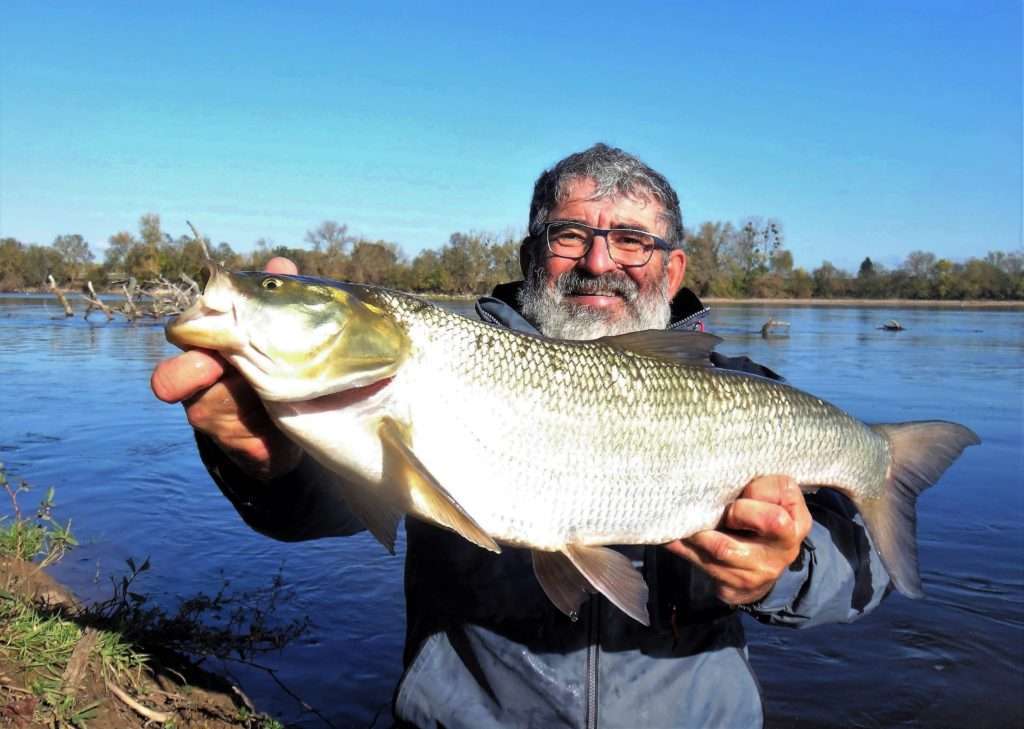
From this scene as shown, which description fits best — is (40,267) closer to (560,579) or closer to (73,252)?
(73,252)

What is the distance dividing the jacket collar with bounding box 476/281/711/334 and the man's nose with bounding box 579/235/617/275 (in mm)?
399

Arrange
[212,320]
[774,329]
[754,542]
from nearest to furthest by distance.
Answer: [212,320] → [754,542] → [774,329]

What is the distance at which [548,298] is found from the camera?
384 cm

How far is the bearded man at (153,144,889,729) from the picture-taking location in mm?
2514

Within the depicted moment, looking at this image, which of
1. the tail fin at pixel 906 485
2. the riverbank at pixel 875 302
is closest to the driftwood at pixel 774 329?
the tail fin at pixel 906 485

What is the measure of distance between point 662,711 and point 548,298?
194 centimetres

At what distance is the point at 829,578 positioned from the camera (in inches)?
108

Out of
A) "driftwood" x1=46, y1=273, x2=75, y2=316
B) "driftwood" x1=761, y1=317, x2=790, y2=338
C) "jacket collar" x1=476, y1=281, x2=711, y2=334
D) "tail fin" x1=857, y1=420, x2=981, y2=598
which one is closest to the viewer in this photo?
"tail fin" x1=857, y1=420, x2=981, y2=598

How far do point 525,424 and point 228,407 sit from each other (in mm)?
887

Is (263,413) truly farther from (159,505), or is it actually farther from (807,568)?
(159,505)

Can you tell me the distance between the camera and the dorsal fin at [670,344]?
271 cm

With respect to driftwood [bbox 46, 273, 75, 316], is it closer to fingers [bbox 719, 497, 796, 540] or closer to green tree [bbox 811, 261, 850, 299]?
fingers [bbox 719, 497, 796, 540]

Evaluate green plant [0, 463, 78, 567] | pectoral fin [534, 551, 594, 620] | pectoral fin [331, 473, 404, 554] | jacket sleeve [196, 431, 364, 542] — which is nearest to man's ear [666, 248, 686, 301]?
pectoral fin [534, 551, 594, 620]

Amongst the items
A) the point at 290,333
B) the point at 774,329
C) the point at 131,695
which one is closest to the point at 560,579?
the point at 290,333
